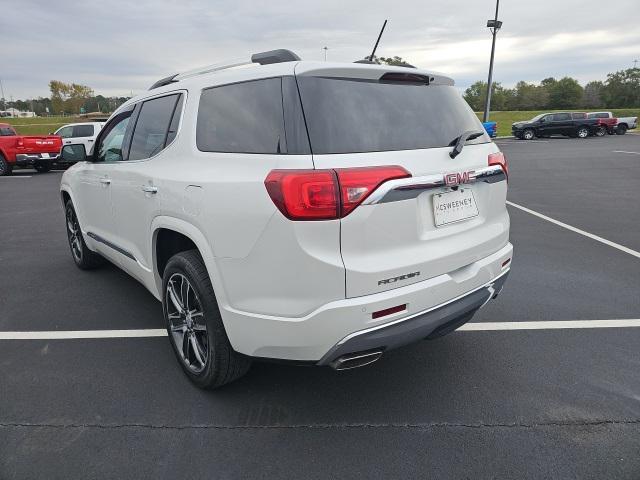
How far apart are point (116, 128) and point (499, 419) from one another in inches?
142

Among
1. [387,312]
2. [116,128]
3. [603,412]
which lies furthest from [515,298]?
[116,128]

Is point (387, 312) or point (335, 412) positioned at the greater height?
point (387, 312)

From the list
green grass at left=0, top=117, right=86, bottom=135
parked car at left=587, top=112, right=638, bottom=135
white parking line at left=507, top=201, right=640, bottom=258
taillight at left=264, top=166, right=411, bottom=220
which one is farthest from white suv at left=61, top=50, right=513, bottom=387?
green grass at left=0, top=117, right=86, bottom=135

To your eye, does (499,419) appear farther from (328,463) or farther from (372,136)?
(372,136)

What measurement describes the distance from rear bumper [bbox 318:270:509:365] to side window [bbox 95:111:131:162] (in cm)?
251

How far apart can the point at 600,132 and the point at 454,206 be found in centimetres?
3575

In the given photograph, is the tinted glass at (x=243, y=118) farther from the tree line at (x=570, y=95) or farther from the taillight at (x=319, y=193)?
the tree line at (x=570, y=95)

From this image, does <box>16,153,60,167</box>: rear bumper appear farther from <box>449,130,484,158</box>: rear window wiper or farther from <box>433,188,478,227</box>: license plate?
<box>433,188,478,227</box>: license plate

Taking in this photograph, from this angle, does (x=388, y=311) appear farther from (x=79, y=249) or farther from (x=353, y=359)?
(x=79, y=249)

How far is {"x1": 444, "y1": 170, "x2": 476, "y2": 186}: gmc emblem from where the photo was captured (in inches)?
94.2

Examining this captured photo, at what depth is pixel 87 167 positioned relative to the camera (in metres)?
4.29

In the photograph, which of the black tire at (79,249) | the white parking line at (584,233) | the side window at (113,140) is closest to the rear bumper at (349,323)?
the side window at (113,140)

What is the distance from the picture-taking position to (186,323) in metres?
2.91

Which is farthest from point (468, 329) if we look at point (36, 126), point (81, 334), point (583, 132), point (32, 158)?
point (36, 126)
